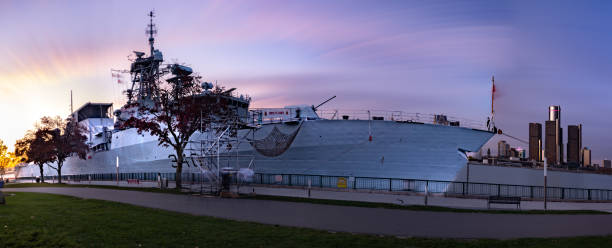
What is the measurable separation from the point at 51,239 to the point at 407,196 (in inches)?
772

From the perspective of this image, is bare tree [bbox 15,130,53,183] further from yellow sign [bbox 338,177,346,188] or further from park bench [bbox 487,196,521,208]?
park bench [bbox 487,196,521,208]

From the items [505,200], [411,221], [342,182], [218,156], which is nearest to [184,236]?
[411,221]

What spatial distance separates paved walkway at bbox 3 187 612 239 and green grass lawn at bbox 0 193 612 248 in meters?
1.11

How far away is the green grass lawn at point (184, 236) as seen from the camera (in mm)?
10312

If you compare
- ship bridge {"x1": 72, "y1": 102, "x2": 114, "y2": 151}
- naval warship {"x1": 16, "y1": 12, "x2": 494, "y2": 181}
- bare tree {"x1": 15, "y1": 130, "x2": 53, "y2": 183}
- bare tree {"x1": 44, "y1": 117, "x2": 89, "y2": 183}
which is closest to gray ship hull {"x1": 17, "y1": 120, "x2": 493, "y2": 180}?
naval warship {"x1": 16, "y1": 12, "x2": 494, "y2": 181}

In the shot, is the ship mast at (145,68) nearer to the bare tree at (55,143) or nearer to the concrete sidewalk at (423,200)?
the bare tree at (55,143)

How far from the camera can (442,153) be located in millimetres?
30062

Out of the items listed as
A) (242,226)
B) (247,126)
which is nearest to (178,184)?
(247,126)

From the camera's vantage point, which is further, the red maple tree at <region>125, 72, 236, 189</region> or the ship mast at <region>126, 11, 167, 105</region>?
the ship mast at <region>126, 11, 167, 105</region>

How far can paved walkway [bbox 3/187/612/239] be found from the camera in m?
12.7

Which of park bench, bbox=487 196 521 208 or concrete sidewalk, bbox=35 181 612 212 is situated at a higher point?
park bench, bbox=487 196 521 208

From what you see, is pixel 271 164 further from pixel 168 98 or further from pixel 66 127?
pixel 66 127

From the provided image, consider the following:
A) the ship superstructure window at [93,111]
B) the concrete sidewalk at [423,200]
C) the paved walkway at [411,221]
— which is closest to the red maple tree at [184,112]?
the concrete sidewalk at [423,200]

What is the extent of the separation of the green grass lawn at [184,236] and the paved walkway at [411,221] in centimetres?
111
